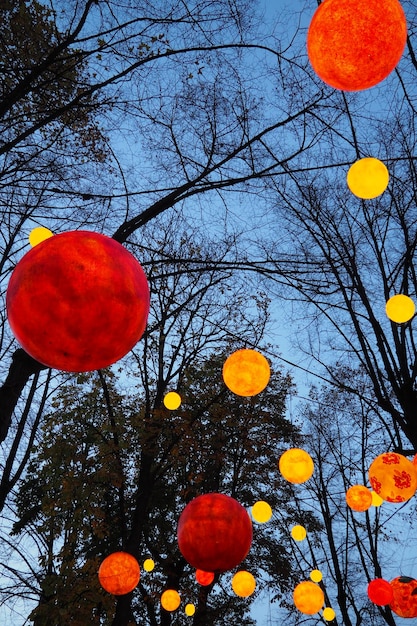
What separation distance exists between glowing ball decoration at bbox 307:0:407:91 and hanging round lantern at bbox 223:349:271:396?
2976 millimetres

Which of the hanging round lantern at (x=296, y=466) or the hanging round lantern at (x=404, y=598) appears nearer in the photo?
the hanging round lantern at (x=296, y=466)

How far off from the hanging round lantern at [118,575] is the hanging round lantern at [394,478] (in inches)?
152

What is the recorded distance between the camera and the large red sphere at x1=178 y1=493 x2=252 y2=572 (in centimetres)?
468

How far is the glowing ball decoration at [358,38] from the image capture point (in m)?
3.31

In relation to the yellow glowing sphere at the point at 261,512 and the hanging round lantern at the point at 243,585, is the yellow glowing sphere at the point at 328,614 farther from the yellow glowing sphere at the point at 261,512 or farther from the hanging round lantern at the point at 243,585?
the yellow glowing sphere at the point at 261,512

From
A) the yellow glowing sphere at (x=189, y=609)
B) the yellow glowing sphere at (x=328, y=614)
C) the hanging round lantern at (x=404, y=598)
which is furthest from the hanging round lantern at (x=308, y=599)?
the yellow glowing sphere at (x=189, y=609)

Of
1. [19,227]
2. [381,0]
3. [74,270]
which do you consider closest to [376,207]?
[381,0]

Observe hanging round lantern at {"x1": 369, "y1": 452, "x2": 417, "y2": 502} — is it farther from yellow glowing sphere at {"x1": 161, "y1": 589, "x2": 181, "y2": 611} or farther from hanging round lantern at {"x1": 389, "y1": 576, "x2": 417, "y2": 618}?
yellow glowing sphere at {"x1": 161, "y1": 589, "x2": 181, "y2": 611}

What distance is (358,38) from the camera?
330cm

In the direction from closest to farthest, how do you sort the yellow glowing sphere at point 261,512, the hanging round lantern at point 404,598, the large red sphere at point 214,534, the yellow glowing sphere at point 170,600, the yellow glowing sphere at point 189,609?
the large red sphere at point 214,534, the hanging round lantern at point 404,598, the yellow glowing sphere at point 261,512, the yellow glowing sphere at point 170,600, the yellow glowing sphere at point 189,609

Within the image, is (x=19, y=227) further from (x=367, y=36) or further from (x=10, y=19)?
(x=367, y=36)

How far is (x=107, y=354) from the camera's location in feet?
8.43

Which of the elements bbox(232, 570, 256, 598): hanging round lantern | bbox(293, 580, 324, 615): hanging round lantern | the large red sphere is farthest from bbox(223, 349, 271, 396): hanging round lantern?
bbox(293, 580, 324, 615): hanging round lantern

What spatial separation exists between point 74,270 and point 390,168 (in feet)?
22.6
